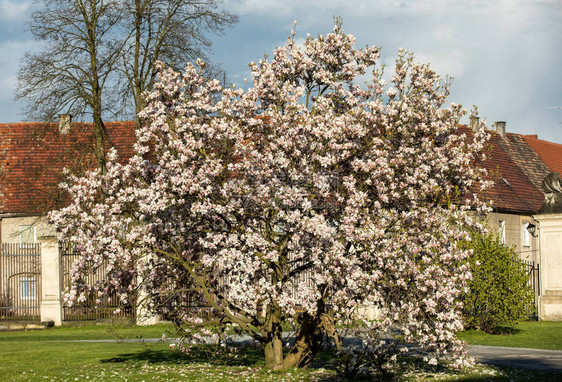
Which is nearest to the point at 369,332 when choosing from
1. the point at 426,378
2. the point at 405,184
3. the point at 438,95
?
the point at 426,378

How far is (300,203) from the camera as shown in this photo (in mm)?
11891

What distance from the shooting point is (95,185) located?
13320mm

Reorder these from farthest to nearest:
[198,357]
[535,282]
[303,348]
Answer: [535,282] < [198,357] < [303,348]

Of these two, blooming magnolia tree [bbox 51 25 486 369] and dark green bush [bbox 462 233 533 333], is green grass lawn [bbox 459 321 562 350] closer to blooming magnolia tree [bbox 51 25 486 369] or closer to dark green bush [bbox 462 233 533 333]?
dark green bush [bbox 462 233 533 333]

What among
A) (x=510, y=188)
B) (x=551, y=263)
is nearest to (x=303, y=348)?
(x=551, y=263)

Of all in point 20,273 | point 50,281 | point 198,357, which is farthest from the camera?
point 20,273

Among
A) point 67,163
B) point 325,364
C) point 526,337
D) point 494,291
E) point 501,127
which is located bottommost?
point 526,337

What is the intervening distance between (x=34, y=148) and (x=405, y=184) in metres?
29.6

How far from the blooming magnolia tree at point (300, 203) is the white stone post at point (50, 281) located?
43.9 ft

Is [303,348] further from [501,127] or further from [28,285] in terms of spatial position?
[501,127]

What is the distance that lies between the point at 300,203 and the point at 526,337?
1136 cm

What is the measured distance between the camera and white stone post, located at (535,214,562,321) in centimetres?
2500

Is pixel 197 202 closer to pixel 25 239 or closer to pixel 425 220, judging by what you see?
pixel 425 220

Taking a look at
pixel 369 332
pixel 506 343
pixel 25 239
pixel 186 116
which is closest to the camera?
pixel 369 332
